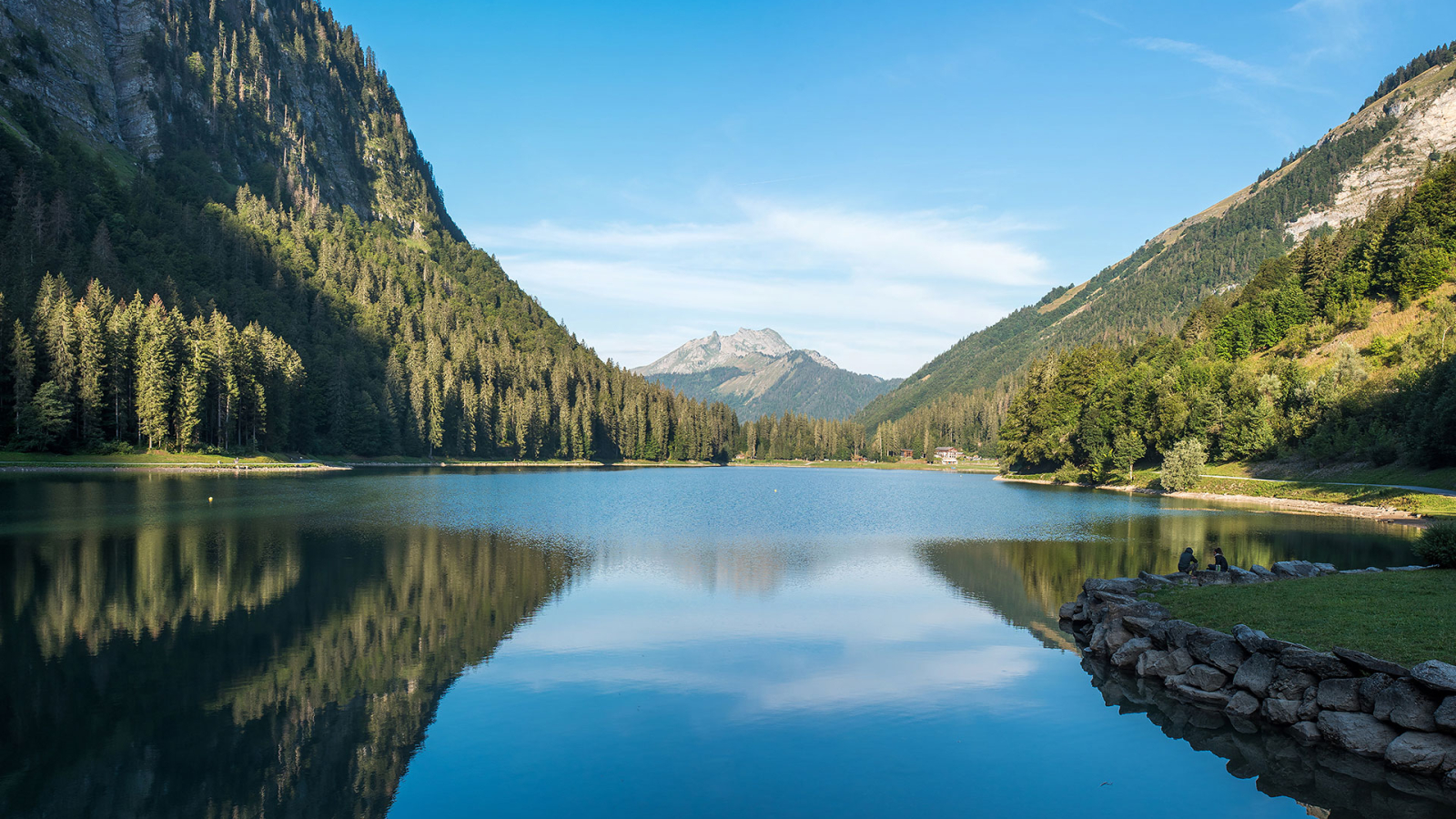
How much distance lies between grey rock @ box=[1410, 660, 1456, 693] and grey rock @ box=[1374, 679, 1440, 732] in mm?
320

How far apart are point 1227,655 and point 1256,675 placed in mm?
850

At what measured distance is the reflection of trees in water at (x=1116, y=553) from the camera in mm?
28547

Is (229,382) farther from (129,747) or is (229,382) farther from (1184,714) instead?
(1184,714)

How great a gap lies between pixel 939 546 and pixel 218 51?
712ft

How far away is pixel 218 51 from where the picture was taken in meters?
188

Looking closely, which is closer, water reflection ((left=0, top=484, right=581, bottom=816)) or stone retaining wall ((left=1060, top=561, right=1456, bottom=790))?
water reflection ((left=0, top=484, right=581, bottom=816))

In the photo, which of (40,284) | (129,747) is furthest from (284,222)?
(129,747)

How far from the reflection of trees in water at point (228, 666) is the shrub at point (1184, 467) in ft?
230

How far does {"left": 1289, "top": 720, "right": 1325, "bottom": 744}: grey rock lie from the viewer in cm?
1435

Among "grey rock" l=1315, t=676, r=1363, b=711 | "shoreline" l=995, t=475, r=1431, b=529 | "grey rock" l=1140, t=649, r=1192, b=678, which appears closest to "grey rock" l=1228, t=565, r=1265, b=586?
"grey rock" l=1140, t=649, r=1192, b=678

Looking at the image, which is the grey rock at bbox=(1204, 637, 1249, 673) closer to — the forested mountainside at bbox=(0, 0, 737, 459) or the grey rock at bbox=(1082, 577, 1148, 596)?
the grey rock at bbox=(1082, 577, 1148, 596)

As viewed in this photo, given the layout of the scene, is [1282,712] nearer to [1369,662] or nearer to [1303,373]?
[1369,662]

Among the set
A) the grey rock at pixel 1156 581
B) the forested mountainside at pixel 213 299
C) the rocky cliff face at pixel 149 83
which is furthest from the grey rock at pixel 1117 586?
the rocky cliff face at pixel 149 83

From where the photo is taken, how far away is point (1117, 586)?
2450cm
